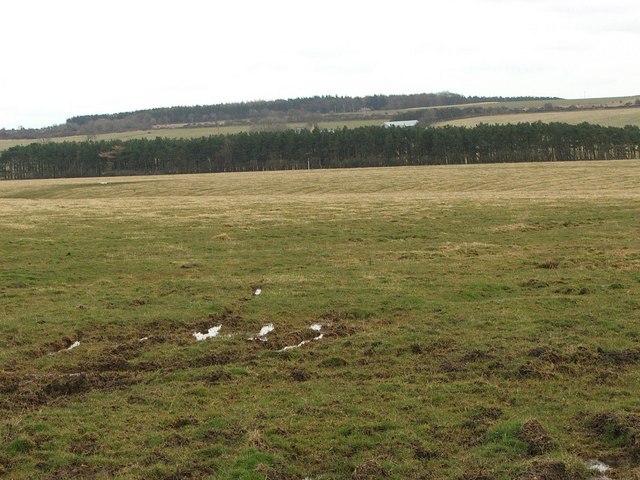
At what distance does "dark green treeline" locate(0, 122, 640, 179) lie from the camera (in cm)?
12988

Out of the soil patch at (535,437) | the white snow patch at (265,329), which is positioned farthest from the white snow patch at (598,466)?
the white snow patch at (265,329)

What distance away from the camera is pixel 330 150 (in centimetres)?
14325

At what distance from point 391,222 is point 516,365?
2645 cm

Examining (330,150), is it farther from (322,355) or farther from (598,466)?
(598,466)

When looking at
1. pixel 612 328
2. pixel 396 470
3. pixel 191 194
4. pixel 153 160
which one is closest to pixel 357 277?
pixel 612 328

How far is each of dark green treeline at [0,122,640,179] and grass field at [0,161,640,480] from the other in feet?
329

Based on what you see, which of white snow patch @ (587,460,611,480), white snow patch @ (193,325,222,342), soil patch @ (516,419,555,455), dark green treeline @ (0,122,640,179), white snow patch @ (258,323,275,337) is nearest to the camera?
white snow patch @ (587,460,611,480)

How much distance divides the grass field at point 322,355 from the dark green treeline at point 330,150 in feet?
329

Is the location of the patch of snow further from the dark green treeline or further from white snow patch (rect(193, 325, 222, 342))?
the dark green treeline

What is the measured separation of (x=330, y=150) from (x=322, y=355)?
12946 cm

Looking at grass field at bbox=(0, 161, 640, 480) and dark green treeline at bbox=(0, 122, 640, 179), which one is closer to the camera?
grass field at bbox=(0, 161, 640, 480)

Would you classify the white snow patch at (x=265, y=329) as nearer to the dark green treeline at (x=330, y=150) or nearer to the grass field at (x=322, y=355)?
the grass field at (x=322, y=355)

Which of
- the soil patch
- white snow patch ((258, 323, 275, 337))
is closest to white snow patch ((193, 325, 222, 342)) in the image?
white snow patch ((258, 323, 275, 337))

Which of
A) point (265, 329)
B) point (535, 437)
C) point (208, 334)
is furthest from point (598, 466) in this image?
point (208, 334)
